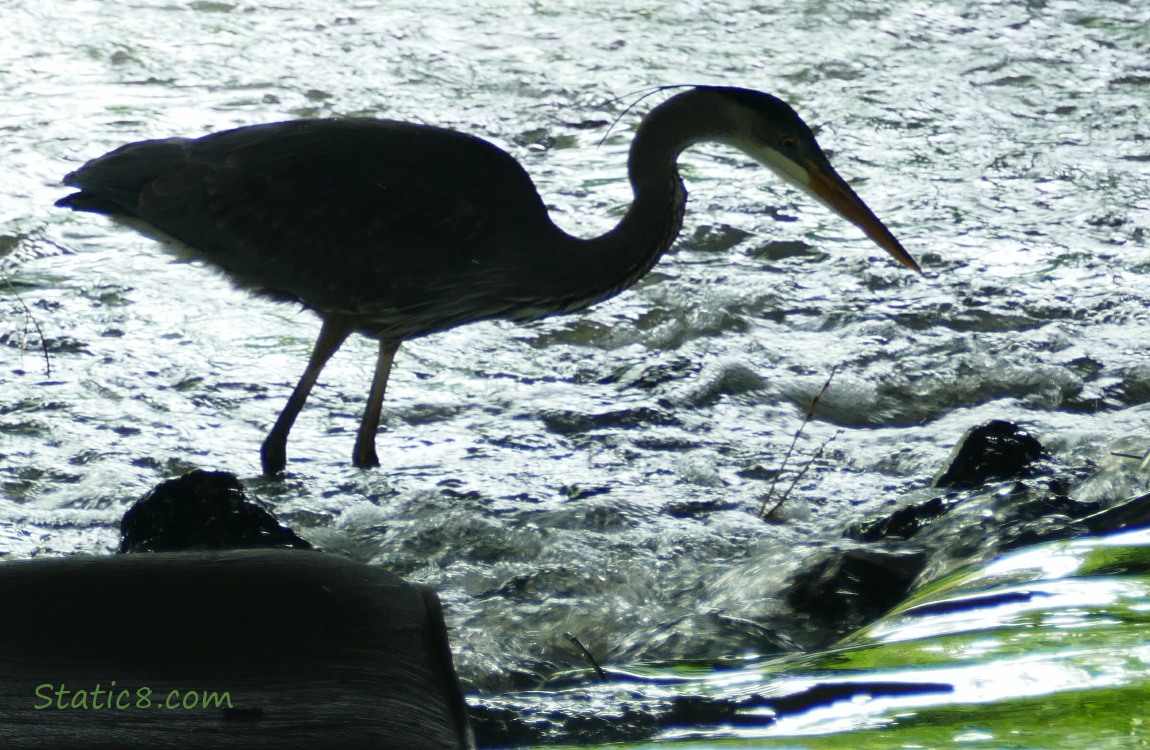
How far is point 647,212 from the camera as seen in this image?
15.6 feet

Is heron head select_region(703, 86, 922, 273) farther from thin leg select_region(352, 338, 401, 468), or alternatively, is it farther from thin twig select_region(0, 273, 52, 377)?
thin twig select_region(0, 273, 52, 377)

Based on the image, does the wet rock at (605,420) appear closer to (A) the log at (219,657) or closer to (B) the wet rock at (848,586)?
(B) the wet rock at (848,586)

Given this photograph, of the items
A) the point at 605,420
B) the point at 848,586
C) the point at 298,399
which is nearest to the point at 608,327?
the point at 605,420

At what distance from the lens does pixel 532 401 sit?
16.2 feet

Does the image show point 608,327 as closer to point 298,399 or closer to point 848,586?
point 298,399

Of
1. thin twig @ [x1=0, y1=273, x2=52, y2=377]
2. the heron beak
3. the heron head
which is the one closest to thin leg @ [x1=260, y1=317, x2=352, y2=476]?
thin twig @ [x1=0, y1=273, x2=52, y2=377]

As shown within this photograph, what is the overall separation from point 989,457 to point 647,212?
4.77 feet

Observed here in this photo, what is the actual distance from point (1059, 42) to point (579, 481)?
5664 millimetres

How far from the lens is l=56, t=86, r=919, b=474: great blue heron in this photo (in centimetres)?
452

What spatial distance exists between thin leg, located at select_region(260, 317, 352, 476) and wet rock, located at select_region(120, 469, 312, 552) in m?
1.00

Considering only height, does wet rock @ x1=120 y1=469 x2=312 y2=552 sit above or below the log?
below

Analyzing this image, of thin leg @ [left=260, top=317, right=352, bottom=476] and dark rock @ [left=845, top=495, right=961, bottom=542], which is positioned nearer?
dark rock @ [left=845, top=495, right=961, bottom=542]

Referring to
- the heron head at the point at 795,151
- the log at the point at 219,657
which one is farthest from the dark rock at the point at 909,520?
the log at the point at 219,657

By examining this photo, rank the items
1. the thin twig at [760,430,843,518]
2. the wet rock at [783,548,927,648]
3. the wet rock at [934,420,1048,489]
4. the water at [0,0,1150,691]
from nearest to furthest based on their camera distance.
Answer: the wet rock at [783,548,927,648]
the wet rock at [934,420,1048,489]
the water at [0,0,1150,691]
the thin twig at [760,430,843,518]
